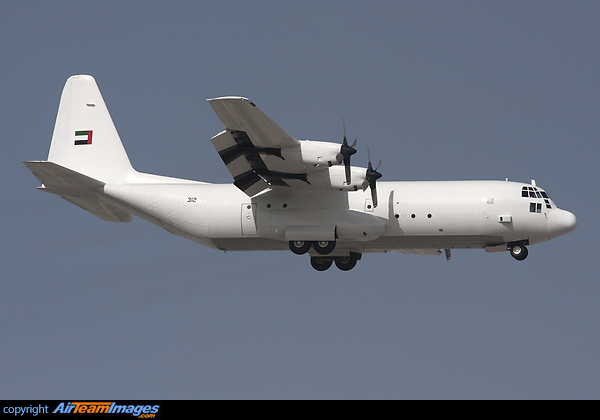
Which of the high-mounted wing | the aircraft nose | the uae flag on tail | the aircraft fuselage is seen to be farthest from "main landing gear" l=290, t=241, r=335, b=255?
the uae flag on tail

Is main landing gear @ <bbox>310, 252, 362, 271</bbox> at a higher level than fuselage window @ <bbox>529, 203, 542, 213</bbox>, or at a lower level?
lower

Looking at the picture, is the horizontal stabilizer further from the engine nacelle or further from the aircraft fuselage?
the engine nacelle

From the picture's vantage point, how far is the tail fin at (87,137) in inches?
1171

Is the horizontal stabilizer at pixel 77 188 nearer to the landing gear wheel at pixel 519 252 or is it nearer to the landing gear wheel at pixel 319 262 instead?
the landing gear wheel at pixel 319 262

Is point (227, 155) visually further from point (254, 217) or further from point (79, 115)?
point (79, 115)

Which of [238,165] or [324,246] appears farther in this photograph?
[324,246]

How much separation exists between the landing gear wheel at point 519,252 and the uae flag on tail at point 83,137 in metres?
13.9

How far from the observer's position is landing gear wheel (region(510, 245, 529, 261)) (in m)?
26.8

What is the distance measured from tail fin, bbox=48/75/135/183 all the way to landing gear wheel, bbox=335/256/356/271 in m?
7.24

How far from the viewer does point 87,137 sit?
30.2 metres

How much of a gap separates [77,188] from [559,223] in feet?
47.3

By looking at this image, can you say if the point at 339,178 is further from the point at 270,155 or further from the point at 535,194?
the point at 535,194

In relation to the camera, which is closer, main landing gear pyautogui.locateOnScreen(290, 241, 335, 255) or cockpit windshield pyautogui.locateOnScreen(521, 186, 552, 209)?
cockpit windshield pyautogui.locateOnScreen(521, 186, 552, 209)

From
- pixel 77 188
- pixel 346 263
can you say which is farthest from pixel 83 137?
pixel 346 263
